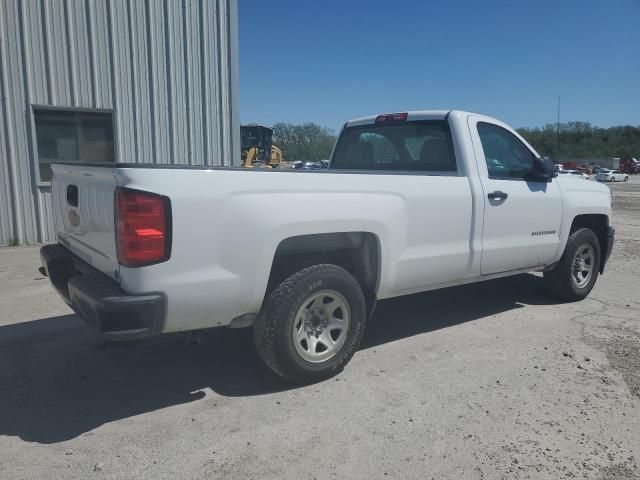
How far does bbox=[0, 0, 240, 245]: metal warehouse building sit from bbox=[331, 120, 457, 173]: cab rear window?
578cm

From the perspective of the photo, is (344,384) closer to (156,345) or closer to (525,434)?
(525,434)

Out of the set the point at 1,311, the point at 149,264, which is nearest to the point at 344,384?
the point at 149,264

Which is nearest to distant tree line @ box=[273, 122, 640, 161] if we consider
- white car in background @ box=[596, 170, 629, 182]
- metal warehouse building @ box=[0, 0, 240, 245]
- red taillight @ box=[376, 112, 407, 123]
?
white car in background @ box=[596, 170, 629, 182]

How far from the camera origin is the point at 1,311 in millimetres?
5438

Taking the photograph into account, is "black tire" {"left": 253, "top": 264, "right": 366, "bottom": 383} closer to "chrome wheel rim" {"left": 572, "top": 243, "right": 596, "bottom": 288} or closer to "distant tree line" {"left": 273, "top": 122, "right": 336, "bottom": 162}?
"chrome wheel rim" {"left": 572, "top": 243, "right": 596, "bottom": 288}

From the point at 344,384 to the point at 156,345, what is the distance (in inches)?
69.0

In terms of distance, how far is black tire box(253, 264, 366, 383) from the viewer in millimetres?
3379

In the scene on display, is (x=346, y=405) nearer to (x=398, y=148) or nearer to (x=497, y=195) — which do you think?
(x=497, y=195)

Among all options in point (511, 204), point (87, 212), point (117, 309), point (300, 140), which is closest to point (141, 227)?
point (117, 309)

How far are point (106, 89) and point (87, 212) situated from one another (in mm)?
7220

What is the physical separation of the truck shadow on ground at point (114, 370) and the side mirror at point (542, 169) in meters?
1.48

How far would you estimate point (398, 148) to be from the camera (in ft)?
16.9

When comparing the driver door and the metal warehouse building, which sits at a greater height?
the metal warehouse building

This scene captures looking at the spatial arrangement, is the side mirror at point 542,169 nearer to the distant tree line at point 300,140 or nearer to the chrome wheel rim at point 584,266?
the chrome wheel rim at point 584,266
